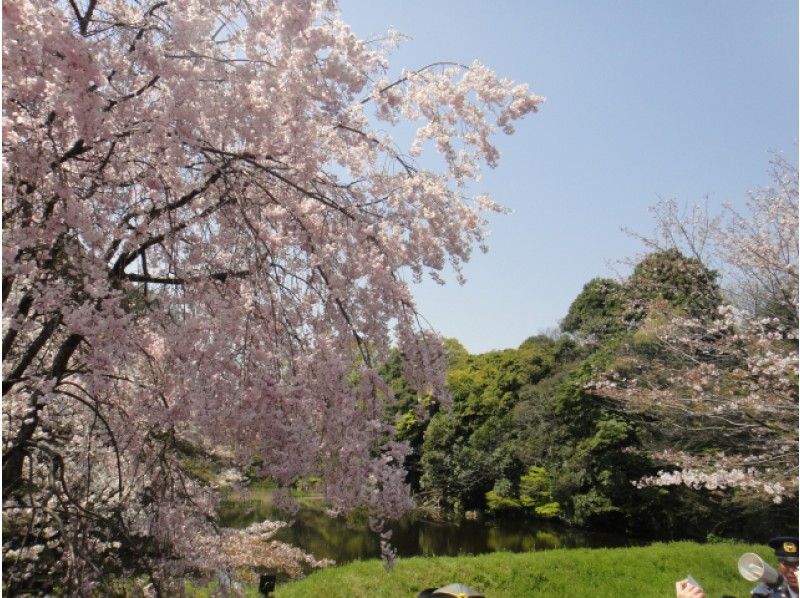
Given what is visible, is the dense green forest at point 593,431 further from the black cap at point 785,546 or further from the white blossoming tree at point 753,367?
the black cap at point 785,546

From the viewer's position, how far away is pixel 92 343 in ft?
8.78

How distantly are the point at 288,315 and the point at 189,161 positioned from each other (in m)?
1.07

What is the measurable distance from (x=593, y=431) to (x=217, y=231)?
17262 mm

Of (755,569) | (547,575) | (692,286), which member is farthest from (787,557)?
(692,286)

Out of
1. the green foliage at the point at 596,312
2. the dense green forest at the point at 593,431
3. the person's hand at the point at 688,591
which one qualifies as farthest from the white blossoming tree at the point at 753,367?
the green foliage at the point at 596,312

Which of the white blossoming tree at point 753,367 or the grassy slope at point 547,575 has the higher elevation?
the white blossoming tree at point 753,367

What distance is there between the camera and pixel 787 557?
194 inches

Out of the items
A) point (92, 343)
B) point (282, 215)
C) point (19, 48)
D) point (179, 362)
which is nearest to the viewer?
point (19, 48)

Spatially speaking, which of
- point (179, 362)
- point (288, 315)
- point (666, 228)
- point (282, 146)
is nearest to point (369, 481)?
point (288, 315)

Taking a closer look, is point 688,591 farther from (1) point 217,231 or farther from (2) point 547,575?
(2) point 547,575

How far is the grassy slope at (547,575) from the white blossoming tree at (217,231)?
647 centimetres

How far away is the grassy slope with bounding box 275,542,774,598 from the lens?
10.1 m

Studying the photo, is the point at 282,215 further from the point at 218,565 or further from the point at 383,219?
the point at 218,565

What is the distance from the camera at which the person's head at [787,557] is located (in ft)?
13.9
